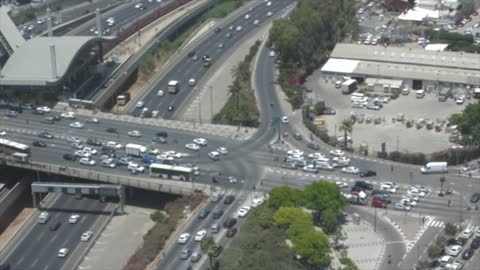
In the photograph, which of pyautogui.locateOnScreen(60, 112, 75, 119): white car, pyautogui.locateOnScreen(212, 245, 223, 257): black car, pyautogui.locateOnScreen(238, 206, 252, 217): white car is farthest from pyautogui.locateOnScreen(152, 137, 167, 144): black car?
pyautogui.locateOnScreen(212, 245, 223, 257): black car

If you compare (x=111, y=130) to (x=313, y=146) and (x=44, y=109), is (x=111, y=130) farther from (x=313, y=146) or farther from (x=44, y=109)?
(x=313, y=146)

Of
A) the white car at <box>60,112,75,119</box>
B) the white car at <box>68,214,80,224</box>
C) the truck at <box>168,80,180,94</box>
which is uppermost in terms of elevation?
the white car at <box>60,112,75,119</box>

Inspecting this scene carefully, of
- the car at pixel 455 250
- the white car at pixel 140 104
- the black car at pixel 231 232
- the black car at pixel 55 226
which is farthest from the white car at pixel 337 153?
the white car at pixel 140 104

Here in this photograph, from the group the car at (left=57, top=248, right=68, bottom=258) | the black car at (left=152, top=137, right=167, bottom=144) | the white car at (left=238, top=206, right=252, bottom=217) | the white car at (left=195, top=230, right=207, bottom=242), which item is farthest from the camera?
the black car at (left=152, top=137, right=167, bottom=144)

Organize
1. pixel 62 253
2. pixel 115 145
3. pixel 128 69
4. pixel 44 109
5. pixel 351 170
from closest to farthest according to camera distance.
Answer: pixel 62 253 < pixel 351 170 < pixel 115 145 < pixel 44 109 < pixel 128 69

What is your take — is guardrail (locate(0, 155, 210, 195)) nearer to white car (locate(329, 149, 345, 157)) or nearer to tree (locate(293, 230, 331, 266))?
white car (locate(329, 149, 345, 157))

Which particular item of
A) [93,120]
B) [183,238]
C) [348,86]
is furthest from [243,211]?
[348,86]

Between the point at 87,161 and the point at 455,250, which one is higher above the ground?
the point at 455,250
